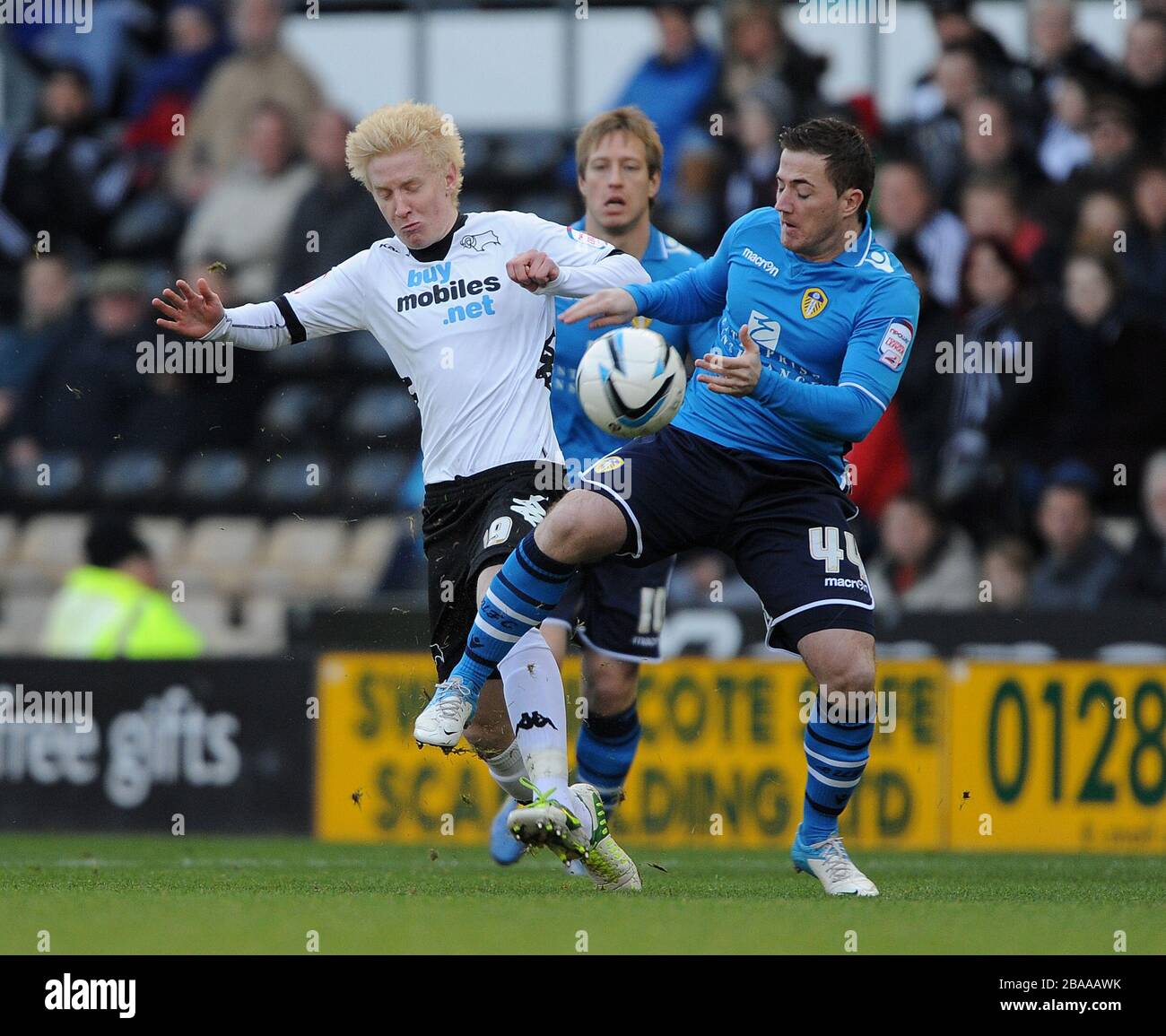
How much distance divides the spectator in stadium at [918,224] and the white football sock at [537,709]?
5386 millimetres

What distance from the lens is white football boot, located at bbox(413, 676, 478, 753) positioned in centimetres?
591

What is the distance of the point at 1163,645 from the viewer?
31.8 feet

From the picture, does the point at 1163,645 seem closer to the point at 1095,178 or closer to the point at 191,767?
the point at 1095,178

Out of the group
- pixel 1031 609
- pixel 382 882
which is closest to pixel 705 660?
pixel 1031 609

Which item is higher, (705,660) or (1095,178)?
(1095,178)

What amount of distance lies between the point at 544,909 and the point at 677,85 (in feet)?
25.3

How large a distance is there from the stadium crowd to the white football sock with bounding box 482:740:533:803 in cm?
366

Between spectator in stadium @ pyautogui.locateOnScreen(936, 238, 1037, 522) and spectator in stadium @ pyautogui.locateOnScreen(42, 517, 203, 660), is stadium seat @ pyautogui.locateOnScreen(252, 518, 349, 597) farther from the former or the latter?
spectator in stadium @ pyautogui.locateOnScreen(936, 238, 1037, 522)

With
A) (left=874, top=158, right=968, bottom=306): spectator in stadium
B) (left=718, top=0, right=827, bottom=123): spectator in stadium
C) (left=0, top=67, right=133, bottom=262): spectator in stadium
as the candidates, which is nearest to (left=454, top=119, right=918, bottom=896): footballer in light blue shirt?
(left=874, top=158, right=968, bottom=306): spectator in stadium

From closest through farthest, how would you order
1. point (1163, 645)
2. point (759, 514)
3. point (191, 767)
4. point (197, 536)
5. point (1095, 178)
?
point (759, 514) < point (1163, 645) < point (191, 767) < point (1095, 178) < point (197, 536)

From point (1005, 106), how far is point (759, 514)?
19.5 feet

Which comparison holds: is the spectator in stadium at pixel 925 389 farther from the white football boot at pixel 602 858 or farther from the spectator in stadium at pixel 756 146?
the white football boot at pixel 602 858

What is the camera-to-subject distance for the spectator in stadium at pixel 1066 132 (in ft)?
37.4

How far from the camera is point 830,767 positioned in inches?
251
